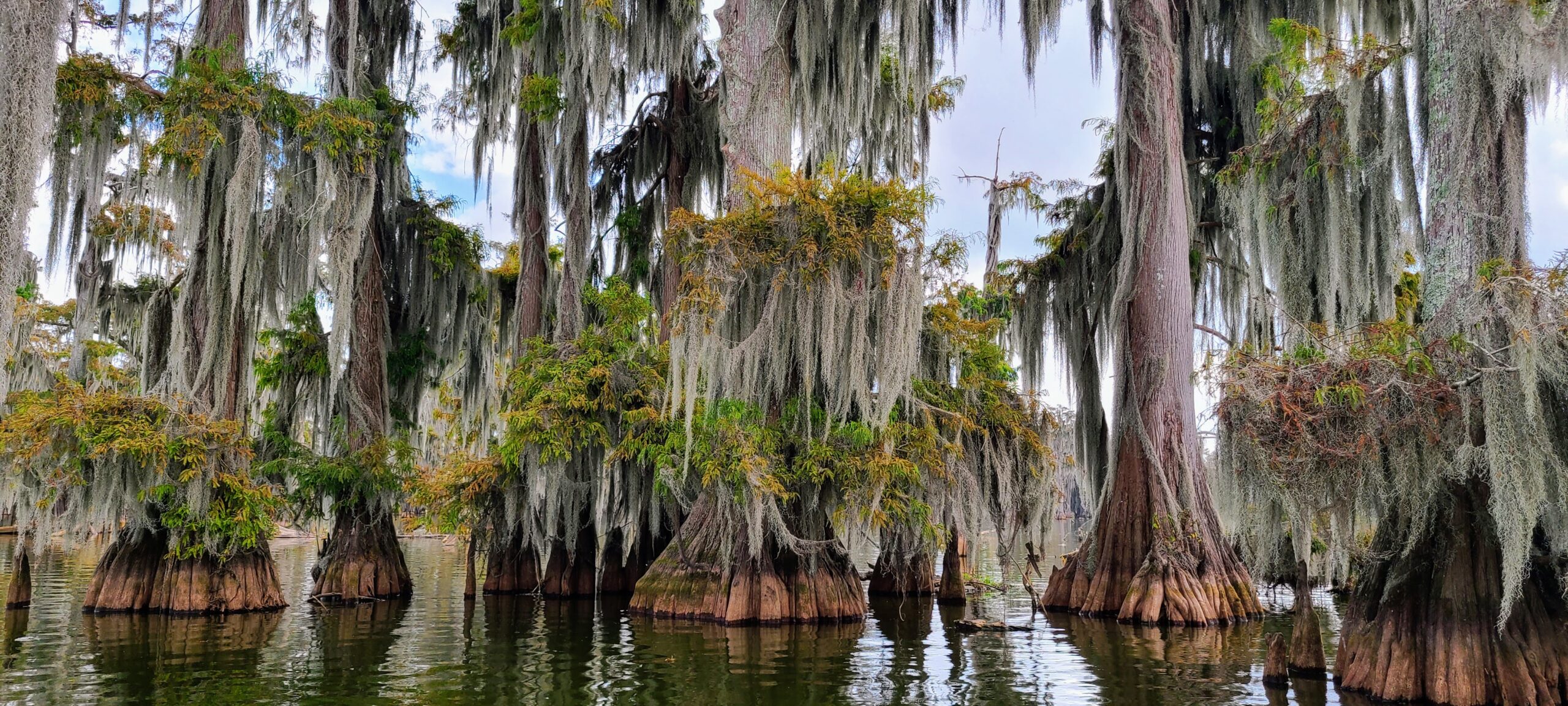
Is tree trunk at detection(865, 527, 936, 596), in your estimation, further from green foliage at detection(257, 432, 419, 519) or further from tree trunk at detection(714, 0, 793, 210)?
green foliage at detection(257, 432, 419, 519)

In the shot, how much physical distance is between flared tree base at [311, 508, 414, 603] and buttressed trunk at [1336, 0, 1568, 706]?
13.4m

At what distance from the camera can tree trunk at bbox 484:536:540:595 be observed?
55.6 ft

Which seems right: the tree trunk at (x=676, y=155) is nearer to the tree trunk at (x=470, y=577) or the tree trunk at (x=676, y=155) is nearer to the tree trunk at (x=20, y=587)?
the tree trunk at (x=470, y=577)

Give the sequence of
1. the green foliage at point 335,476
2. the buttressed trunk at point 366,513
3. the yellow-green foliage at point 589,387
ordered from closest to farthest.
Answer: the yellow-green foliage at point 589,387 → the green foliage at point 335,476 → the buttressed trunk at point 366,513

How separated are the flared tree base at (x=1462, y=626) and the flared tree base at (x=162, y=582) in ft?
42.9

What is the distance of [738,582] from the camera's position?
12.7 metres

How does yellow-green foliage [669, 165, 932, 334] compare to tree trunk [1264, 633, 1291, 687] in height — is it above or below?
above

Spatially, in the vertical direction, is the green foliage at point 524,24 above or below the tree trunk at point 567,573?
→ above

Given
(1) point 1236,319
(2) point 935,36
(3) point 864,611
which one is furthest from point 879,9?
(3) point 864,611

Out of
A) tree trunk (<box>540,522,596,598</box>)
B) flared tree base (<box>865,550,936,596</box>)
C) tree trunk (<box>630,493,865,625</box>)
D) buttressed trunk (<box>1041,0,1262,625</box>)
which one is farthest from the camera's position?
flared tree base (<box>865,550,936,596</box>)

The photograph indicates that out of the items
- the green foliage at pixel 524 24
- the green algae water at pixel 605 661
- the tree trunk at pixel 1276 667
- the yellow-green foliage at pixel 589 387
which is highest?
the green foliage at pixel 524 24

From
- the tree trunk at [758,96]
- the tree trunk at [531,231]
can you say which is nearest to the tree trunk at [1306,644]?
the tree trunk at [758,96]

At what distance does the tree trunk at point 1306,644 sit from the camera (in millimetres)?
8758

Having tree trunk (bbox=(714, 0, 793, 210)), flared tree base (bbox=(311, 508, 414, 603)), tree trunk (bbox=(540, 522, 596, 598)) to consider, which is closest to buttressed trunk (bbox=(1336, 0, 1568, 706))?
tree trunk (bbox=(714, 0, 793, 210))
